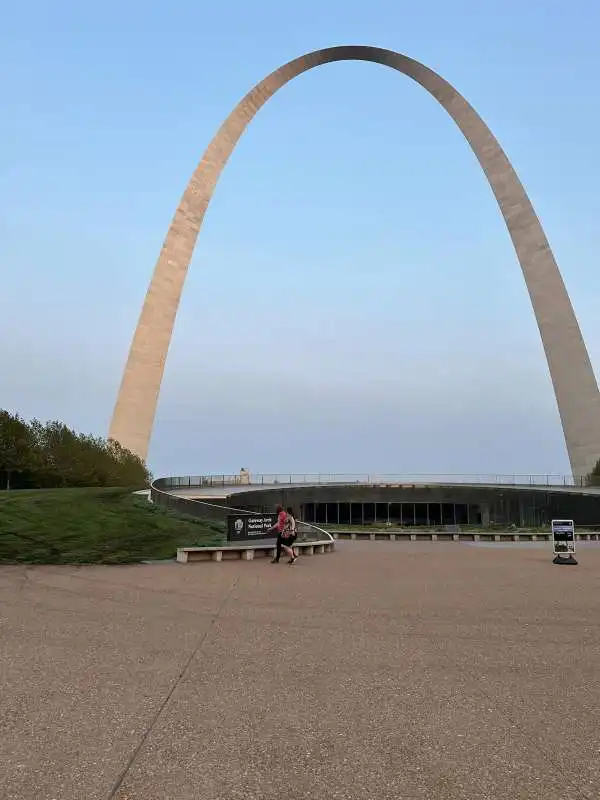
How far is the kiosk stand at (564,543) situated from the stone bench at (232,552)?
24.6ft

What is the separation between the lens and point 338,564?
17.8 meters

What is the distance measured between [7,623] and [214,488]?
149ft

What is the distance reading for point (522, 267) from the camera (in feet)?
200

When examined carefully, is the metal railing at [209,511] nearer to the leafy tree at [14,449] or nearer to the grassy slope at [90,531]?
the grassy slope at [90,531]

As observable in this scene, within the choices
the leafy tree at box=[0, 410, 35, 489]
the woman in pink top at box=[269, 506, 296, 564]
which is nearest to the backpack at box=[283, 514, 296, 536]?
the woman in pink top at box=[269, 506, 296, 564]

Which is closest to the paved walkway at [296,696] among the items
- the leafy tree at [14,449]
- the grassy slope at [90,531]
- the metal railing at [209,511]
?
the grassy slope at [90,531]

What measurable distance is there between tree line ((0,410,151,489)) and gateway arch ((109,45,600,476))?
8221 mm

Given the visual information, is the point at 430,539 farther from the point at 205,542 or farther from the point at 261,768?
the point at 261,768

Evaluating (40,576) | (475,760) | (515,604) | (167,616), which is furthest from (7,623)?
(515,604)

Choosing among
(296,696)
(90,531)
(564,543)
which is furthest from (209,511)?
(296,696)

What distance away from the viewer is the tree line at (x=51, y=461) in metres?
46.0

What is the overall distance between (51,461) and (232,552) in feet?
112

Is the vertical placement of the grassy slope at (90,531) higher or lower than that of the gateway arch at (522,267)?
lower

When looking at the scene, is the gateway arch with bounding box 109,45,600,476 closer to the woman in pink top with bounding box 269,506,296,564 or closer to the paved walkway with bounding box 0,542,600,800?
the woman in pink top with bounding box 269,506,296,564
